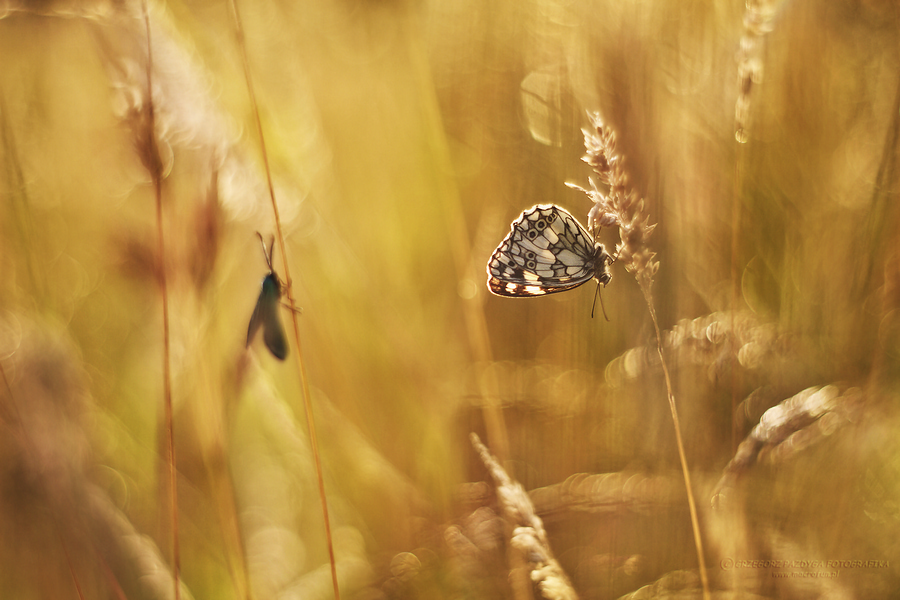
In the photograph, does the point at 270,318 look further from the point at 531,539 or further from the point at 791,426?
the point at 791,426

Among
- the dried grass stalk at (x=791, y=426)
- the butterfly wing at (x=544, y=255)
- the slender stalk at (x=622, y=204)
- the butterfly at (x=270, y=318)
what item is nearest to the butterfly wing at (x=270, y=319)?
the butterfly at (x=270, y=318)

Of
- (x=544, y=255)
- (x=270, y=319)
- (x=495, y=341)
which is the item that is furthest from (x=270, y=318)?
(x=495, y=341)

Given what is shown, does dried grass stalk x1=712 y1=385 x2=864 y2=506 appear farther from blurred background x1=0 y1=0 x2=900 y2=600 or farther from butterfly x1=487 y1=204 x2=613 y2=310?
butterfly x1=487 y1=204 x2=613 y2=310

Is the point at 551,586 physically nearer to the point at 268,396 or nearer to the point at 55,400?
the point at 268,396

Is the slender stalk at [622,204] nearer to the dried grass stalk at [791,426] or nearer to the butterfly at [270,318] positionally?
the dried grass stalk at [791,426]

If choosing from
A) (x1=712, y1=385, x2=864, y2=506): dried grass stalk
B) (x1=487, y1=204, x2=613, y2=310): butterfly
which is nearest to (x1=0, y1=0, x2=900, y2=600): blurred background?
(x1=712, y1=385, x2=864, y2=506): dried grass stalk
